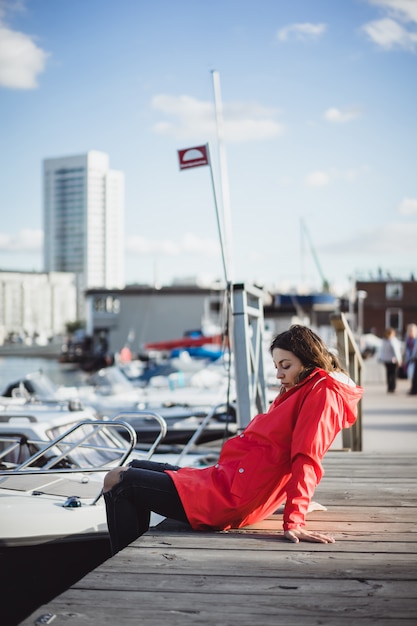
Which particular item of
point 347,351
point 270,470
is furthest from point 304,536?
point 347,351

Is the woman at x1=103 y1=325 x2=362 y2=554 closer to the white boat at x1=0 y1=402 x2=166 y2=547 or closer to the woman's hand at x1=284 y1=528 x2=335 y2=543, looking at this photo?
the woman's hand at x1=284 y1=528 x2=335 y2=543

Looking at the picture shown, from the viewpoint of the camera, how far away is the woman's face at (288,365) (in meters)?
4.50

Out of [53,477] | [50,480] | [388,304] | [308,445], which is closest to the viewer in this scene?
[308,445]

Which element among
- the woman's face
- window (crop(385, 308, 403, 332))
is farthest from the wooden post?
window (crop(385, 308, 403, 332))

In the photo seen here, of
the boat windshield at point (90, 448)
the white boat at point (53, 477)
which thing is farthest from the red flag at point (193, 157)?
the boat windshield at point (90, 448)

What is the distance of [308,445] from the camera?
4.16 meters

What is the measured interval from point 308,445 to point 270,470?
0.30 m

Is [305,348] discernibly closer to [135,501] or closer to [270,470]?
[270,470]

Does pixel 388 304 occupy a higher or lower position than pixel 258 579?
higher

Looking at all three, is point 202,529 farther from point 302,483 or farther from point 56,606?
point 56,606

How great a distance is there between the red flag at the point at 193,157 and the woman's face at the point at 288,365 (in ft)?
20.3

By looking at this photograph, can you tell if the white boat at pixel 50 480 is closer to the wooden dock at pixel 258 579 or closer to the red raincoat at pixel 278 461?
the wooden dock at pixel 258 579

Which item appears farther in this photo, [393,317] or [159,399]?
[393,317]

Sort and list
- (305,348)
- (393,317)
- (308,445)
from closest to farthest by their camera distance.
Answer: (308,445), (305,348), (393,317)
